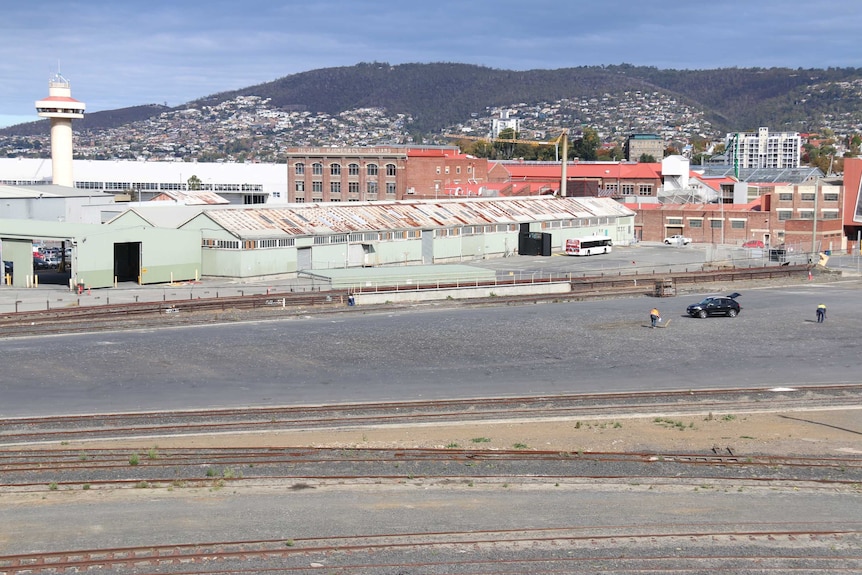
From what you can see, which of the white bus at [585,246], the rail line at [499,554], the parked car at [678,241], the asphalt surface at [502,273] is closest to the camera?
the rail line at [499,554]

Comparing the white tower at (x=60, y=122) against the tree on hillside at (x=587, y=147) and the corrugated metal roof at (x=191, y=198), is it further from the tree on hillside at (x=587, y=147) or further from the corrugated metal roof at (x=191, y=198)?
the tree on hillside at (x=587, y=147)

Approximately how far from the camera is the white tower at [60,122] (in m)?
90.3

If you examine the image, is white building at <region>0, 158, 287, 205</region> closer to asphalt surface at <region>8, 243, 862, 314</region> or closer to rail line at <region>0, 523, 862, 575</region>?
asphalt surface at <region>8, 243, 862, 314</region>

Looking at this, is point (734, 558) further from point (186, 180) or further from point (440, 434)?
point (186, 180)

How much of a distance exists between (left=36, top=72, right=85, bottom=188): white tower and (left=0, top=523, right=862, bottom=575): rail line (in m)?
81.3

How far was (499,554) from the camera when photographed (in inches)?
600

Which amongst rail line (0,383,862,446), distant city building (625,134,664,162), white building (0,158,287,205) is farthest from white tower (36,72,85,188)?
distant city building (625,134,664,162)

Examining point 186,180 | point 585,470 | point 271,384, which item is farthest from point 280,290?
point 186,180

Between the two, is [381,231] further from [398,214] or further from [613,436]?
[613,436]

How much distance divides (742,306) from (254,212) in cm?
2745

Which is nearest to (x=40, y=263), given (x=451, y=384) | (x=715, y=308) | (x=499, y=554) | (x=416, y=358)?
(x=416, y=358)

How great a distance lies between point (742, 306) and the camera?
46.3 meters

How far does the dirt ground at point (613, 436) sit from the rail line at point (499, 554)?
5779mm

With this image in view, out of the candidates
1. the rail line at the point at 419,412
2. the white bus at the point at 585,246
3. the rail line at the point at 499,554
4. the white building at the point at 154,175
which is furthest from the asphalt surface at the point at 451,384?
the white building at the point at 154,175
